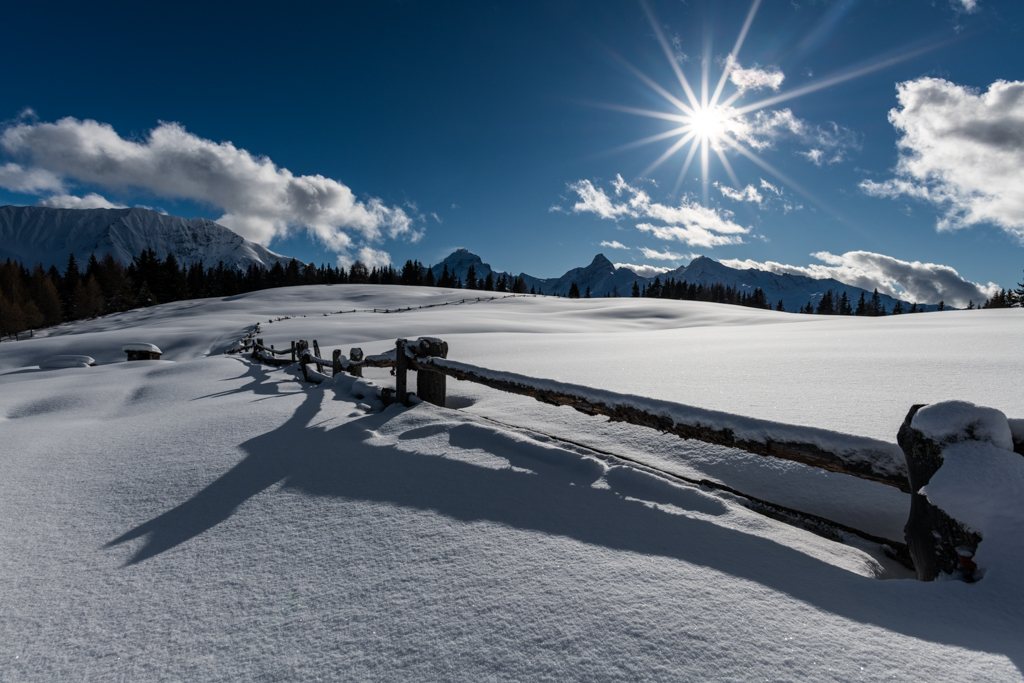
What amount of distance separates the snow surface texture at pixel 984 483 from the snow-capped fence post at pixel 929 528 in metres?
0.03

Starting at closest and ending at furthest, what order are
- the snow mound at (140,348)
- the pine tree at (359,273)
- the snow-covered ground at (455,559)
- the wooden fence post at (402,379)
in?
the snow-covered ground at (455,559) < the wooden fence post at (402,379) < the snow mound at (140,348) < the pine tree at (359,273)

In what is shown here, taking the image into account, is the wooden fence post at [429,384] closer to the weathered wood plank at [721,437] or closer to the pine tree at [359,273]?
the weathered wood plank at [721,437]

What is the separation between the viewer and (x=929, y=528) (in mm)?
1655

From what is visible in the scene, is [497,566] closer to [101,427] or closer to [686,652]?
[686,652]

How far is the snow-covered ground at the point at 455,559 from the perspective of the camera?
1274 millimetres

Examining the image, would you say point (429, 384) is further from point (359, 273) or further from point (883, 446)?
point (359, 273)

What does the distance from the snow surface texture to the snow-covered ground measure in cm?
9

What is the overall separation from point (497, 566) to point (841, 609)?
→ 50.1 inches

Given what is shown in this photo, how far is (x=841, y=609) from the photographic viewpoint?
4.82ft

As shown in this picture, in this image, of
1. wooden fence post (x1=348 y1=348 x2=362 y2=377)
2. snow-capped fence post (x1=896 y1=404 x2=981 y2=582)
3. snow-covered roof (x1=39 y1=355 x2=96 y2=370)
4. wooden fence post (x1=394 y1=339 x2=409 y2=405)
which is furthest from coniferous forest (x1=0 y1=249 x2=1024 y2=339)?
snow-capped fence post (x1=896 y1=404 x2=981 y2=582)

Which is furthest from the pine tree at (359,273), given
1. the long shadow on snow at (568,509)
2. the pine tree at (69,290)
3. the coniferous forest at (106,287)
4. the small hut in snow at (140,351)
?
the long shadow on snow at (568,509)

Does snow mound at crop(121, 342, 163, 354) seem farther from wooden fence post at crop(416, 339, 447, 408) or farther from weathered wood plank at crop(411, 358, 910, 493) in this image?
weathered wood plank at crop(411, 358, 910, 493)

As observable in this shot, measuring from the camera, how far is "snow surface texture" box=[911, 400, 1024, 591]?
58.3 inches

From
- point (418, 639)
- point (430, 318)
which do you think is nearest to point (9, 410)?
point (418, 639)
